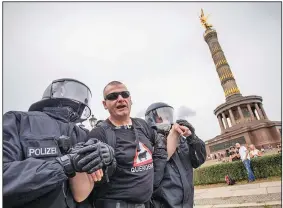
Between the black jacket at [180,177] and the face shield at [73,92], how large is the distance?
106cm

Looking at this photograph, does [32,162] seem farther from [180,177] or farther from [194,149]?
[194,149]

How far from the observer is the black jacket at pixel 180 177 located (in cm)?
240

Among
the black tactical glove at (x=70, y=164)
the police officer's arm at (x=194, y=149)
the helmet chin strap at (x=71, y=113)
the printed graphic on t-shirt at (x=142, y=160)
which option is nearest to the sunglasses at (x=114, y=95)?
the helmet chin strap at (x=71, y=113)

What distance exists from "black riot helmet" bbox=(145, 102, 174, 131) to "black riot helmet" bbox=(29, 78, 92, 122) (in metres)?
0.96

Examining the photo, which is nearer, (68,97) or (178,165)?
(68,97)

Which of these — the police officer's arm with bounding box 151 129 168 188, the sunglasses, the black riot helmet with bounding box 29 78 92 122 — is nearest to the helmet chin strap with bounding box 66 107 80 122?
the black riot helmet with bounding box 29 78 92 122

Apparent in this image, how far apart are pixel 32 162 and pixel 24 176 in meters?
0.10

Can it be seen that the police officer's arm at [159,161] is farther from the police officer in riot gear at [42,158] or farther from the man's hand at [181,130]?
the police officer in riot gear at [42,158]

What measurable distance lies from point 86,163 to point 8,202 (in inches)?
18.7

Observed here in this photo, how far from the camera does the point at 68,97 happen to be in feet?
6.96

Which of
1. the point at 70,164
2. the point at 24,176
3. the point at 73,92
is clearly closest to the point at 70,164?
the point at 70,164

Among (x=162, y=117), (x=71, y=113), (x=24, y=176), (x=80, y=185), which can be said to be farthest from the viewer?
(x=162, y=117)

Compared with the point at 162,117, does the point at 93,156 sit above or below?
below

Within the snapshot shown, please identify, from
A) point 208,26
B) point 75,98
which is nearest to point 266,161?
point 75,98
